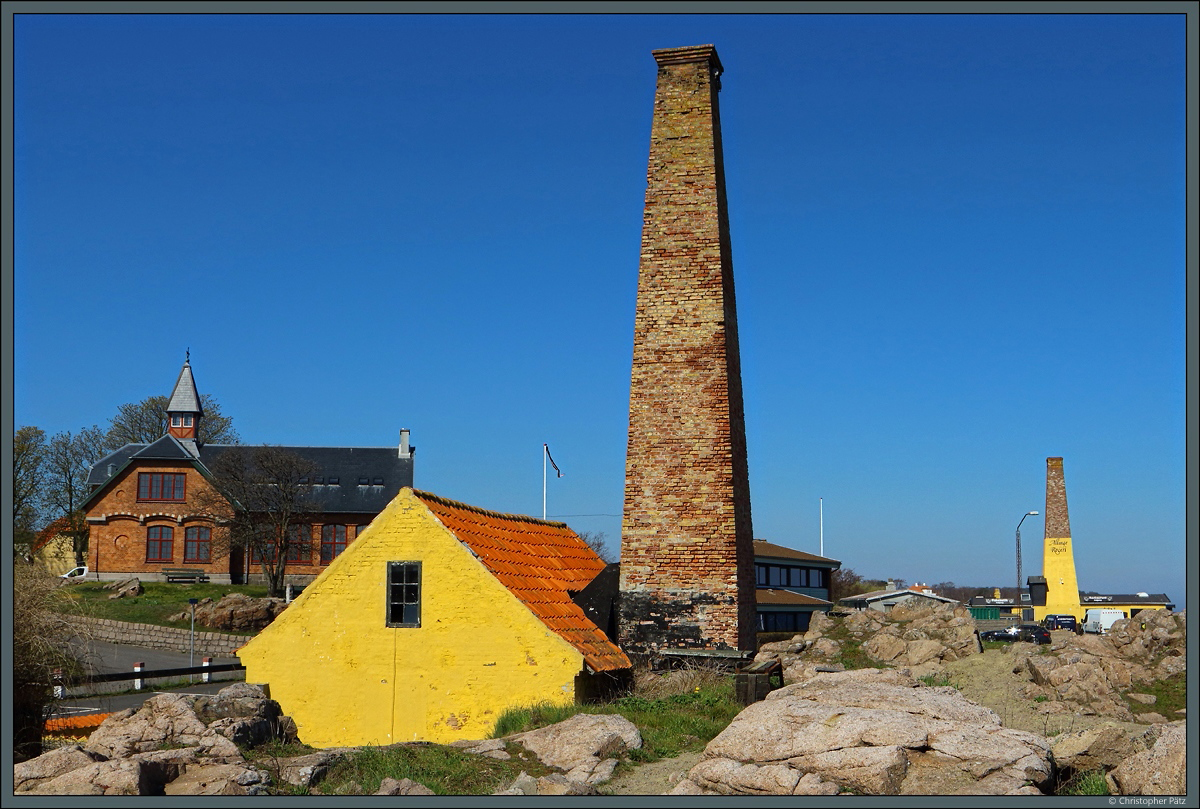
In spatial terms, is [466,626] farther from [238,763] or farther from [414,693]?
[238,763]

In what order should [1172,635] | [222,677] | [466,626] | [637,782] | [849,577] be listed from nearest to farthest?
[637,782] < [466,626] < [1172,635] < [222,677] < [849,577]

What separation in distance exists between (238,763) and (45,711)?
3896 millimetres

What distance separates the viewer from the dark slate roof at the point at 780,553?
46372 mm

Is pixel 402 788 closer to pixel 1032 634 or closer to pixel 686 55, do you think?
pixel 686 55

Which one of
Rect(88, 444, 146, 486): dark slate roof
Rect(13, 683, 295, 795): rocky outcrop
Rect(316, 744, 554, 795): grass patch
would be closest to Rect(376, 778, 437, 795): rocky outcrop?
Rect(316, 744, 554, 795): grass patch

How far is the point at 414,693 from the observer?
617 inches

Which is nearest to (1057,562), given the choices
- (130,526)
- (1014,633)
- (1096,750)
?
(1014,633)

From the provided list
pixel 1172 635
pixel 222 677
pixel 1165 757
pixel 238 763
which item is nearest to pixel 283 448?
pixel 222 677

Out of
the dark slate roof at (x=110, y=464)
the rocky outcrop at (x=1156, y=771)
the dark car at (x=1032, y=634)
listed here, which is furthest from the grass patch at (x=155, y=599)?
the rocky outcrop at (x=1156, y=771)

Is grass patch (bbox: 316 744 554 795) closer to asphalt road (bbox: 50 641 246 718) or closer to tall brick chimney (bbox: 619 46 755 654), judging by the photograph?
asphalt road (bbox: 50 641 246 718)

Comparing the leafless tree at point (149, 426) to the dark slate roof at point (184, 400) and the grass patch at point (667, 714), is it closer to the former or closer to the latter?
the dark slate roof at point (184, 400)

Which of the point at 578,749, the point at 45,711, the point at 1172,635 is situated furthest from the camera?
the point at 1172,635

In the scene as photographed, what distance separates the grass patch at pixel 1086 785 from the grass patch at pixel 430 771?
4.86m

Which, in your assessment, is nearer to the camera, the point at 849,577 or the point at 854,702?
the point at 854,702
